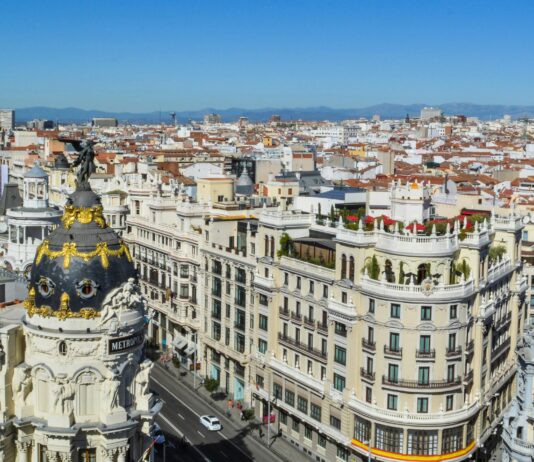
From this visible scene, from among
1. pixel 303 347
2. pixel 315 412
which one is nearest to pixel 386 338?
pixel 303 347

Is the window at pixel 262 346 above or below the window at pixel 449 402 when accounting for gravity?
above

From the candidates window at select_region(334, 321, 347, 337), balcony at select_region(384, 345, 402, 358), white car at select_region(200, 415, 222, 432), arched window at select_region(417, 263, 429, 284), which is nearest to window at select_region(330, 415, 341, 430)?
window at select_region(334, 321, 347, 337)

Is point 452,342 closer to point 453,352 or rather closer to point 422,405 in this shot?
point 453,352

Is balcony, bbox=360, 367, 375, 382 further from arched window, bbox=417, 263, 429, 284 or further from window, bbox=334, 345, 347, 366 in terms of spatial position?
arched window, bbox=417, 263, 429, 284

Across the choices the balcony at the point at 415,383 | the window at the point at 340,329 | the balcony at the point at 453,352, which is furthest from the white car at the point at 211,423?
the balcony at the point at 453,352

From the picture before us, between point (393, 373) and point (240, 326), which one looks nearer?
point (393, 373)

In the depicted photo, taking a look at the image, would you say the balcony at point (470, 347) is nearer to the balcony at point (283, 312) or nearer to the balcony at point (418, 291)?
the balcony at point (418, 291)
